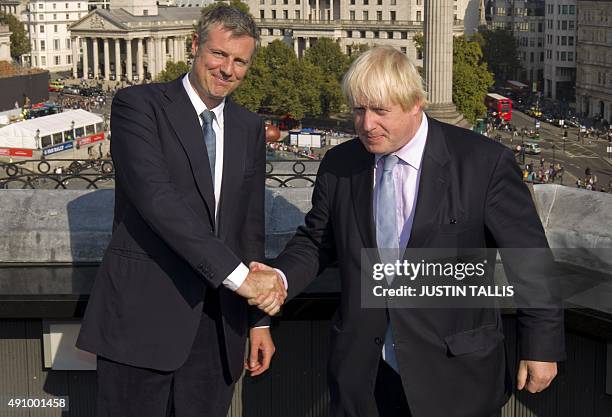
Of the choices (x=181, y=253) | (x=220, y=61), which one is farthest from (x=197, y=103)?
(x=181, y=253)

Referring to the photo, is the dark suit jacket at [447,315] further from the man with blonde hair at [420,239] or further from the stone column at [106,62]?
the stone column at [106,62]

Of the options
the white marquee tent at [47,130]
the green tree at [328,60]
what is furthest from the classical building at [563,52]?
the white marquee tent at [47,130]

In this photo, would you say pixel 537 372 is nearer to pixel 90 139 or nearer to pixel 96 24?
pixel 90 139

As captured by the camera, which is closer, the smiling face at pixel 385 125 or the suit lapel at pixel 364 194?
the smiling face at pixel 385 125

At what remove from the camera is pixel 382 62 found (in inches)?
198

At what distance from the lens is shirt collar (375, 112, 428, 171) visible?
17.4ft

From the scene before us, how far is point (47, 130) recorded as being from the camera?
60.2 meters

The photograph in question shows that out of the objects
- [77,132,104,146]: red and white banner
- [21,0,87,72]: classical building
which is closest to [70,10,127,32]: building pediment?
[21,0,87,72]: classical building

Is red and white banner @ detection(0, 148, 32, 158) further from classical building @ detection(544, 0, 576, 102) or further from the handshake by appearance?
Result: classical building @ detection(544, 0, 576, 102)

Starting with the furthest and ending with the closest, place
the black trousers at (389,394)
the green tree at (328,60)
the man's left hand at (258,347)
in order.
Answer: the green tree at (328,60), the man's left hand at (258,347), the black trousers at (389,394)

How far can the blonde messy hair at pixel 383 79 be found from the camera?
5.04 meters

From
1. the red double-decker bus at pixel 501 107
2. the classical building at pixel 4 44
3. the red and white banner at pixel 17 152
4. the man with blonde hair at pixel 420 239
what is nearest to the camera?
the man with blonde hair at pixel 420 239

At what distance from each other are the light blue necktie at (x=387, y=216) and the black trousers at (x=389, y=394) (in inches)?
4.5

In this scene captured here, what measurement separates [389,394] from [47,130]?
2233 inches
